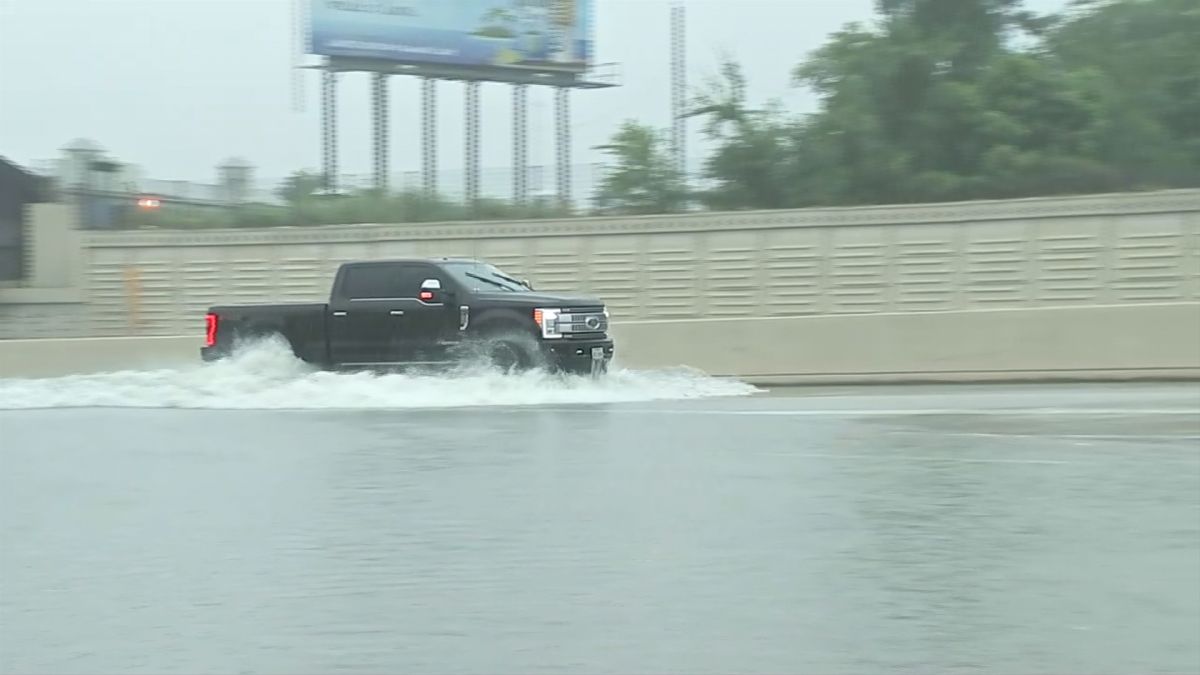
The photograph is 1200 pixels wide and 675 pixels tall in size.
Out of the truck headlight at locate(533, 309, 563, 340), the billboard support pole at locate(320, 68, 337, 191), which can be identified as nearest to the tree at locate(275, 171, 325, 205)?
the billboard support pole at locate(320, 68, 337, 191)

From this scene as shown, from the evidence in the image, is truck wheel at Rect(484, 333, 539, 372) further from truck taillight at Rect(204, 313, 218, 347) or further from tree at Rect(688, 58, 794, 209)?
tree at Rect(688, 58, 794, 209)

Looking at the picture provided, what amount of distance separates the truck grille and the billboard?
3041cm

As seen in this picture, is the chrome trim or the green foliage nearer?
the chrome trim

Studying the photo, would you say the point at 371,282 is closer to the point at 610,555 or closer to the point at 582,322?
the point at 582,322

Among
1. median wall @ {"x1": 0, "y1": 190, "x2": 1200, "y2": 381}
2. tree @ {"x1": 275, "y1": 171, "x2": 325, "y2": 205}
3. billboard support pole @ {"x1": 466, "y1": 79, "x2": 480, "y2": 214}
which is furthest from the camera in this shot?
billboard support pole @ {"x1": 466, "y1": 79, "x2": 480, "y2": 214}

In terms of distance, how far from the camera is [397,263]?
62.5ft

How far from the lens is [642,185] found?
3816cm

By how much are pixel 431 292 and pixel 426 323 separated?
0.41m

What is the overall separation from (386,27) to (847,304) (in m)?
21.6

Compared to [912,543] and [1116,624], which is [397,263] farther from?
[1116,624]

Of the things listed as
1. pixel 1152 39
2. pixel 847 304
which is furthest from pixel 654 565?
pixel 1152 39

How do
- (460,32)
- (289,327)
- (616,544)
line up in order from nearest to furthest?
(616,544), (289,327), (460,32)

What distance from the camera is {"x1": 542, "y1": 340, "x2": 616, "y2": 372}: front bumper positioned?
18.0 meters

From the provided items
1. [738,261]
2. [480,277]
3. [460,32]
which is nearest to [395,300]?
[480,277]
